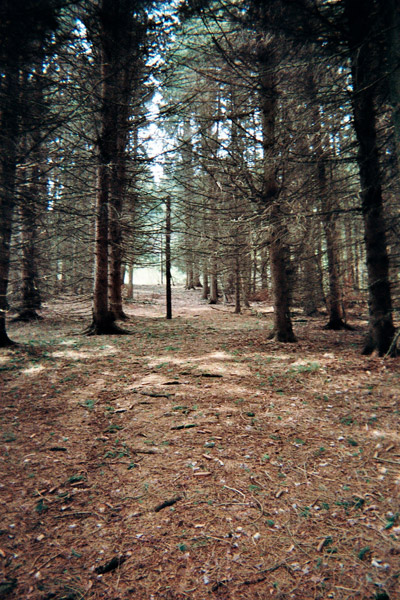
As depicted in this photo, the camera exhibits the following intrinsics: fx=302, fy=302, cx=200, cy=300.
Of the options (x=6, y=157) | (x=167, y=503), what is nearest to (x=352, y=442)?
(x=167, y=503)

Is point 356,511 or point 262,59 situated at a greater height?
point 262,59

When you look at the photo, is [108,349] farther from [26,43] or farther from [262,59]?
[262,59]

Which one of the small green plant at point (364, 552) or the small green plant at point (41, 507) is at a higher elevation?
the small green plant at point (41, 507)

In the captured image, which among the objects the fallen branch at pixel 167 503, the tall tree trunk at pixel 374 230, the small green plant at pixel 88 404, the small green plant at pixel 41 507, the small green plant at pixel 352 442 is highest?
the tall tree trunk at pixel 374 230

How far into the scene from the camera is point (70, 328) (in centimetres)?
1170

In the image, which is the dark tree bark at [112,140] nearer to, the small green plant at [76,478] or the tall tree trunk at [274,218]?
the tall tree trunk at [274,218]

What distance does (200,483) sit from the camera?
9.66 ft

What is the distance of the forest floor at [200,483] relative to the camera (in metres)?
1.99

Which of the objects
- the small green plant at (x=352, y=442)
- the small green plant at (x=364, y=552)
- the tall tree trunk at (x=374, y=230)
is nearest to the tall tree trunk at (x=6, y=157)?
the small green plant at (x=364, y=552)

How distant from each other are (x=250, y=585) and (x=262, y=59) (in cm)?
837

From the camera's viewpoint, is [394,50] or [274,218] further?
[274,218]

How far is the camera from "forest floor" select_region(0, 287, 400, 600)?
199 centimetres

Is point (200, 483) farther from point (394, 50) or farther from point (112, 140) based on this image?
point (112, 140)

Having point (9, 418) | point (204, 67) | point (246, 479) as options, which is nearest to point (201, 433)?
point (246, 479)
